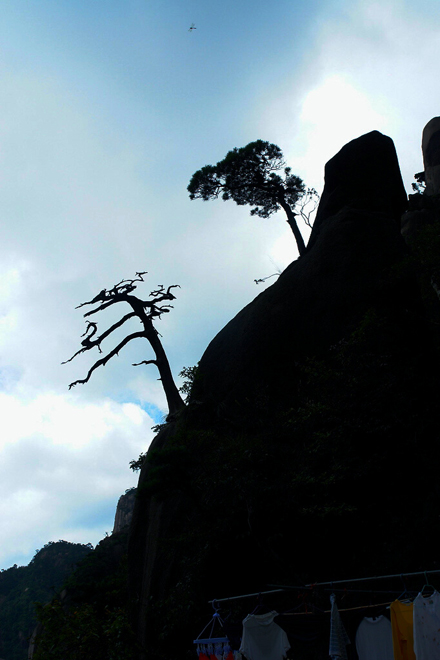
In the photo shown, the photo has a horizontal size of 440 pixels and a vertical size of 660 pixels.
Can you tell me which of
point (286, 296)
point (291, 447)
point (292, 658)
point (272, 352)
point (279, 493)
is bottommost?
point (292, 658)

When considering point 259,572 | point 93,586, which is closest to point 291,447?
point 259,572

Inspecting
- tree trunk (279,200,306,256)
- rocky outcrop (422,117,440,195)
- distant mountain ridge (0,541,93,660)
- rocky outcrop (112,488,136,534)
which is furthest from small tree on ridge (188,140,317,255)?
rocky outcrop (112,488,136,534)

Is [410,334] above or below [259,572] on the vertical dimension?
above

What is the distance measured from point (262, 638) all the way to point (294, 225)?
545 inches

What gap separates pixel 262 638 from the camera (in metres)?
6.07

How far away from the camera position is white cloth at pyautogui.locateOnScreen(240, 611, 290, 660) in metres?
5.98

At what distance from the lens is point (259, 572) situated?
9492 millimetres

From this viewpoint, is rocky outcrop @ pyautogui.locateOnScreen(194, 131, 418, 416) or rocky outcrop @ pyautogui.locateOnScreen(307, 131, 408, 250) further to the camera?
rocky outcrop @ pyautogui.locateOnScreen(307, 131, 408, 250)

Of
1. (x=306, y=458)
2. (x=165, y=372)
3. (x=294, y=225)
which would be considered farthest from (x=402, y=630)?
(x=294, y=225)

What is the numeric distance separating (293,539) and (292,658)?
233 centimetres

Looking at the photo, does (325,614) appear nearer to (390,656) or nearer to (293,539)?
(390,656)

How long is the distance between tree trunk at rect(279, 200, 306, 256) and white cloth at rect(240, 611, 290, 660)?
12613 millimetres

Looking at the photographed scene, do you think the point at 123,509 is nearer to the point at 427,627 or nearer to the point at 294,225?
the point at 294,225

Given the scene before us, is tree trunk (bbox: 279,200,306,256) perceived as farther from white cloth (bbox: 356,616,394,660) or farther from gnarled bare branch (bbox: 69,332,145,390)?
white cloth (bbox: 356,616,394,660)
